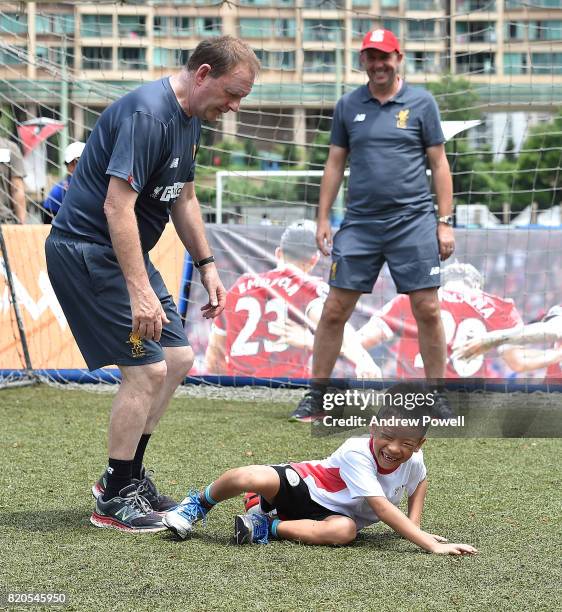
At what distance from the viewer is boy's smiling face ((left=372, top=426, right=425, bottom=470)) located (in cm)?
373

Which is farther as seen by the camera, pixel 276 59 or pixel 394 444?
pixel 276 59

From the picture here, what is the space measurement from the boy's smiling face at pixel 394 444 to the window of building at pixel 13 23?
5349 mm

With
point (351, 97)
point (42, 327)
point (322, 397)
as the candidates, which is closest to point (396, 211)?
point (351, 97)

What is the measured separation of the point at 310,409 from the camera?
258 inches

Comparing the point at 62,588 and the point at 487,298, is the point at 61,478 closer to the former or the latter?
the point at 62,588

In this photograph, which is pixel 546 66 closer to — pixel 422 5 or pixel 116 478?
pixel 116 478

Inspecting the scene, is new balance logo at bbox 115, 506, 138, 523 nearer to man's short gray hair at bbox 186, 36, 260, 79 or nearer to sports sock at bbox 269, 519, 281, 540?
sports sock at bbox 269, 519, 281, 540

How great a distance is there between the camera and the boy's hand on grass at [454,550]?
3.63 metres

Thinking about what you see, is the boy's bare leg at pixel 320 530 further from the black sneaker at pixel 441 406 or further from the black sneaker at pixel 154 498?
the black sneaker at pixel 441 406

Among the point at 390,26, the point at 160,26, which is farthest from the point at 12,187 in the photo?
the point at 390,26

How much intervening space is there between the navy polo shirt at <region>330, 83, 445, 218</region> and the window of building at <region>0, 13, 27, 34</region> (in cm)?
302

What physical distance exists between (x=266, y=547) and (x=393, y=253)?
9.51 ft

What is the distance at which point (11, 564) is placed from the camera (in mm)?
3441

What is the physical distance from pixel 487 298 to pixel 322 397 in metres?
1.83
